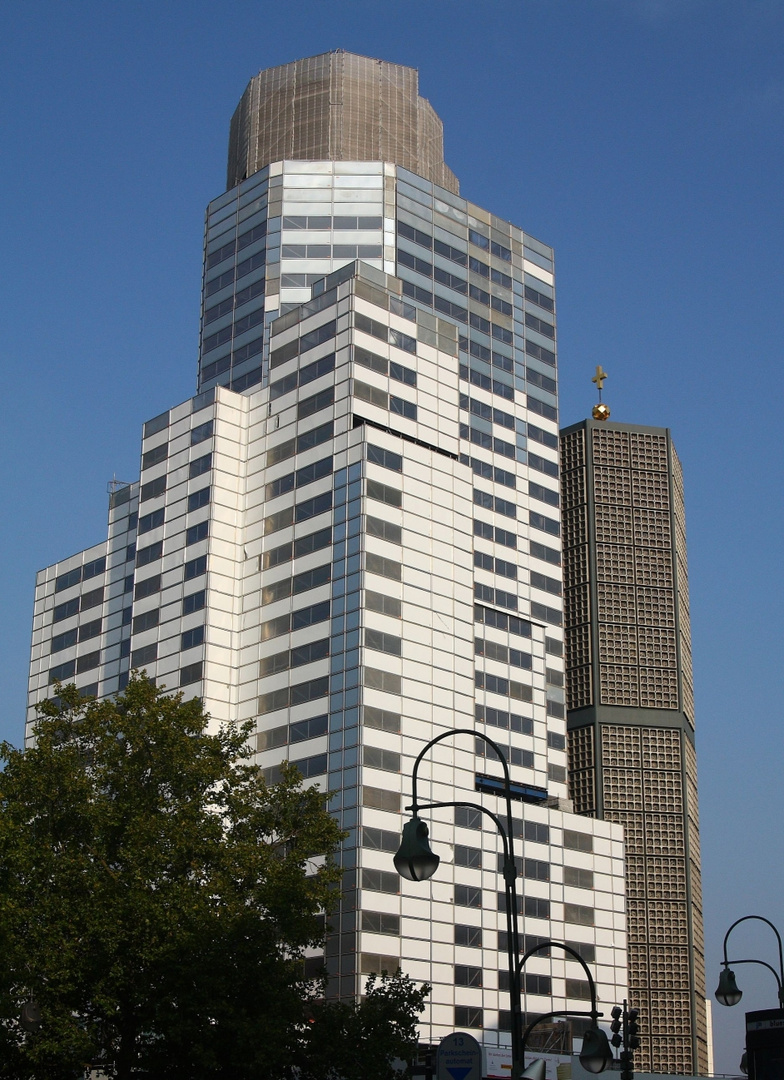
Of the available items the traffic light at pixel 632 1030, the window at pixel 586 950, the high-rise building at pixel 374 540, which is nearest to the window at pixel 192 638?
the high-rise building at pixel 374 540

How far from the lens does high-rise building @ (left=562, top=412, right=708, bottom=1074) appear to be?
119m

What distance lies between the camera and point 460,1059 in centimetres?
2253

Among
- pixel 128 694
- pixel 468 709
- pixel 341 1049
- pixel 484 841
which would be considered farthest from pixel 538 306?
pixel 341 1049

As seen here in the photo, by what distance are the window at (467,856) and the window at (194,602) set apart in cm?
2276

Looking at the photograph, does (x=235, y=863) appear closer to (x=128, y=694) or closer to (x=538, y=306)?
Result: (x=128, y=694)

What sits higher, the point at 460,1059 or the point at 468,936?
the point at 468,936

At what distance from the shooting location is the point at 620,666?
128 metres

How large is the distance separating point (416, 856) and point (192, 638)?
68.8m

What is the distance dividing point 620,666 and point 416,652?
44459 mm

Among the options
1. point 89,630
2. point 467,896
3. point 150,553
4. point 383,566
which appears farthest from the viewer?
point 89,630

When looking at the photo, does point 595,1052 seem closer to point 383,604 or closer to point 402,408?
point 383,604

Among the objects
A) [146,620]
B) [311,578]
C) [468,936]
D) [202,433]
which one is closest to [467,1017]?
[468,936]

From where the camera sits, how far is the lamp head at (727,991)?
4384 centimetres

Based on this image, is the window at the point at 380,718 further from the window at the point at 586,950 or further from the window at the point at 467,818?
the window at the point at 586,950
